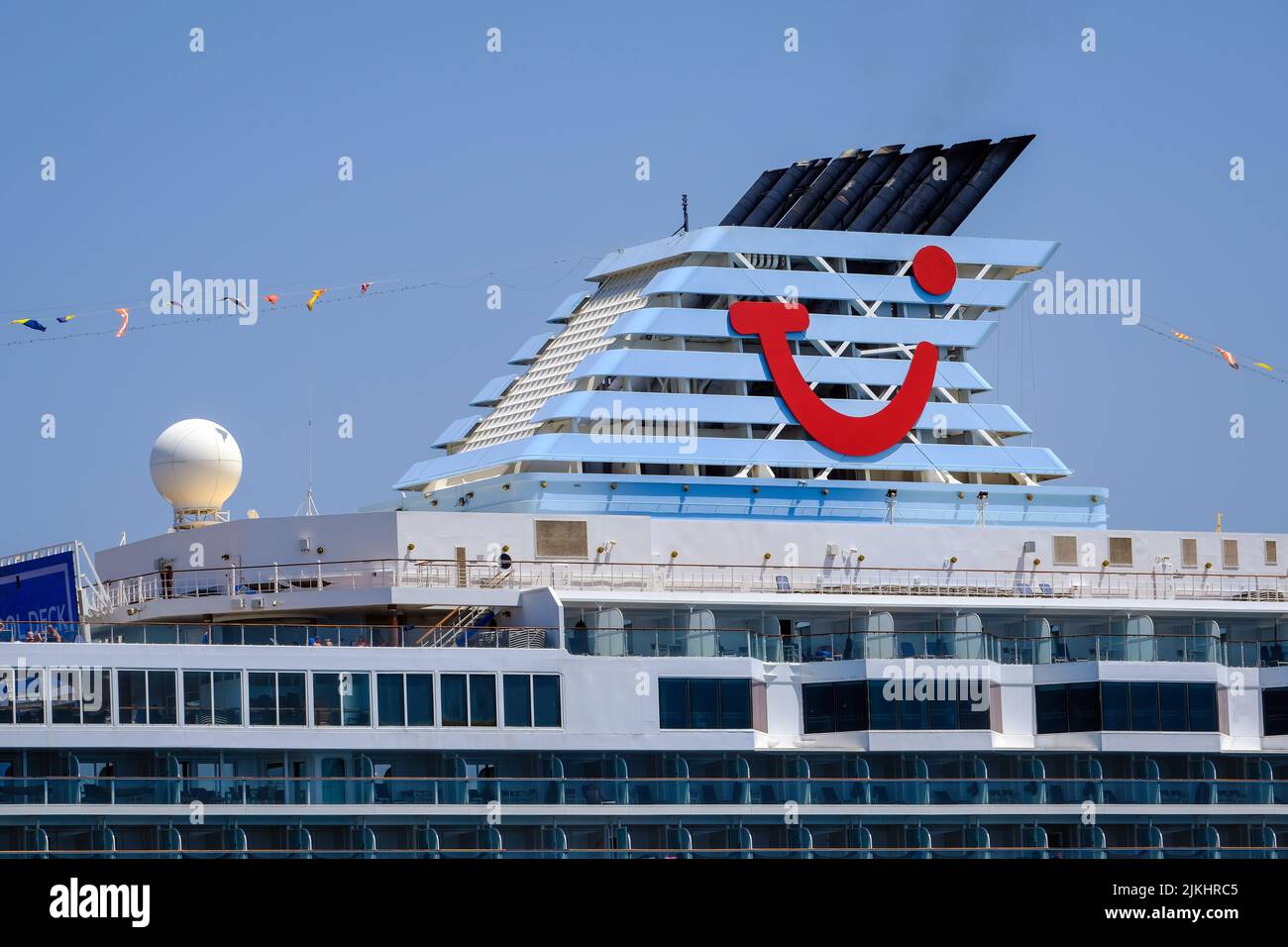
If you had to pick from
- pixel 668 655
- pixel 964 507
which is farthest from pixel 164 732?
pixel 964 507

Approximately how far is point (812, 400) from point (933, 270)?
237 inches

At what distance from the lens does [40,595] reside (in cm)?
5431

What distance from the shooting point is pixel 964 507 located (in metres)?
63.5

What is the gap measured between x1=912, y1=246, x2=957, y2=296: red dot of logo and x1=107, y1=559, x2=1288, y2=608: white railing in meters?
9.04

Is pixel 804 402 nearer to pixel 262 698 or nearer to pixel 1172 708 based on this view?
pixel 1172 708

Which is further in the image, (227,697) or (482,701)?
(482,701)

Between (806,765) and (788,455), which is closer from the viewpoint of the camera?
(806,765)

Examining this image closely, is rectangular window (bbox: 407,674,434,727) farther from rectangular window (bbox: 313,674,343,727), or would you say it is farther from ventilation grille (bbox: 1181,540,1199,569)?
ventilation grille (bbox: 1181,540,1199,569)

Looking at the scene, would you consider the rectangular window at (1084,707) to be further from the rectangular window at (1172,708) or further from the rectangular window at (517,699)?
the rectangular window at (517,699)

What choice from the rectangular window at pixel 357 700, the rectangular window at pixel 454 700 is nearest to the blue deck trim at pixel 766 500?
the rectangular window at pixel 454 700

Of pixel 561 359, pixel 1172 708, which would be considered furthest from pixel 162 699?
pixel 1172 708

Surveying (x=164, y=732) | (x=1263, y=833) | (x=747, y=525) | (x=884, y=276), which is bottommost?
(x=1263, y=833)
